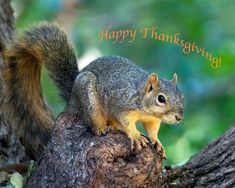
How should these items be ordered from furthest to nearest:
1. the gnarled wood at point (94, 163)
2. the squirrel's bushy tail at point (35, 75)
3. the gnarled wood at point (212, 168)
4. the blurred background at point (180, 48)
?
the blurred background at point (180, 48) < the squirrel's bushy tail at point (35, 75) < the gnarled wood at point (212, 168) < the gnarled wood at point (94, 163)

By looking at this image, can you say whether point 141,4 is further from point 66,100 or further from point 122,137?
point 122,137

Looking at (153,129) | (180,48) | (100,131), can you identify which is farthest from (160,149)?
(180,48)

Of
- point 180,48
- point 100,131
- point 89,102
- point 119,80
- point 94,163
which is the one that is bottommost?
point 94,163

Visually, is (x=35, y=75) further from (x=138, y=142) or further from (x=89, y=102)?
(x=138, y=142)

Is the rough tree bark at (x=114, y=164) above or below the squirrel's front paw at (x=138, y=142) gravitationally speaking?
below

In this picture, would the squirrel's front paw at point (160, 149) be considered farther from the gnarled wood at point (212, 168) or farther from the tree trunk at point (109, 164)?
the gnarled wood at point (212, 168)

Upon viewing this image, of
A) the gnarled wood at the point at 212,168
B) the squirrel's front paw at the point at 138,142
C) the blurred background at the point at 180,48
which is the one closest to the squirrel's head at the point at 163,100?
the squirrel's front paw at the point at 138,142
